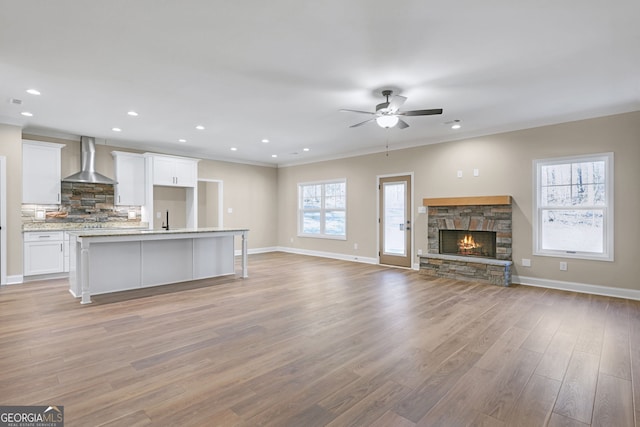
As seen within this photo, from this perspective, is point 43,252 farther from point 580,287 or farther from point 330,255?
point 580,287

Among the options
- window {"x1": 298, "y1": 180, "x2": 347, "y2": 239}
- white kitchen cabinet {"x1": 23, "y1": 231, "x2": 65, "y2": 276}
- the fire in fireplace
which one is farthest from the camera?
window {"x1": 298, "y1": 180, "x2": 347, "y2": 239}

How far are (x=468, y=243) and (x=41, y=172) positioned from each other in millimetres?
7693

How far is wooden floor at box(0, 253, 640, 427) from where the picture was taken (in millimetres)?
1925

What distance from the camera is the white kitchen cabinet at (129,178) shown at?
6.60m

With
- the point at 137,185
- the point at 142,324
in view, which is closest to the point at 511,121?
the point at 142,324

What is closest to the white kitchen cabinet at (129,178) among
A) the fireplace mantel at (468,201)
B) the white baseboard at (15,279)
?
the white baseboard at (15,279)

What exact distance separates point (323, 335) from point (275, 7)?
2766 mm

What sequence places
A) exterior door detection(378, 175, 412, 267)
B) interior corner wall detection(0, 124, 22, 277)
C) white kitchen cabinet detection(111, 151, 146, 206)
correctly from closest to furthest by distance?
interior corner wall detection(0, 124, 22, 277) < white kitchen cabinet detection(111, 151, 146, 206) < exterior door detection(378, 175, 412, 267)

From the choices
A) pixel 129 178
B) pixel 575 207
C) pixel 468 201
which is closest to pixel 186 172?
pixel 129 178

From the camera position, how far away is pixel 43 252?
5.57 meters

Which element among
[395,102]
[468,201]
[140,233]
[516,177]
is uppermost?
[395,102]

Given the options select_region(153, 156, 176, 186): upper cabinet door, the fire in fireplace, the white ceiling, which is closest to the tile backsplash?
select_region(153, 156, 176, 186): upper cabinet door

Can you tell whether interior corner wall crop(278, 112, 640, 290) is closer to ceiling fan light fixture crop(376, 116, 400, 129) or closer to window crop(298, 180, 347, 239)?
window crop(298, 180, 347, 239)

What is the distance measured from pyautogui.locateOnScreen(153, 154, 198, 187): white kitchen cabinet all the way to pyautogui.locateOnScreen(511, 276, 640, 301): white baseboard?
6.79 metres
